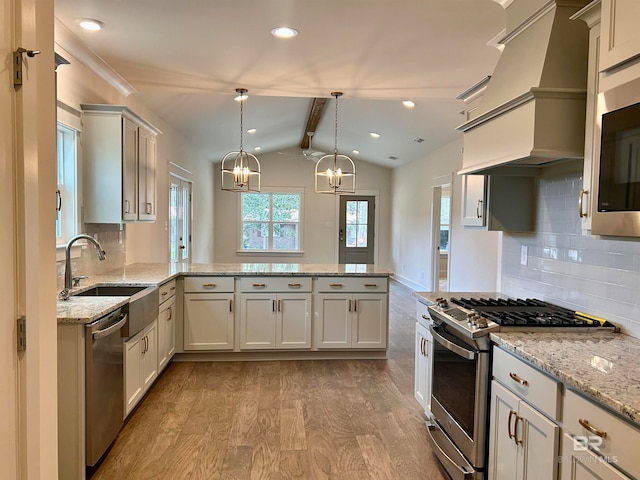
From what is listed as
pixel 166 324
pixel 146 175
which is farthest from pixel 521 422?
pixel 146 175

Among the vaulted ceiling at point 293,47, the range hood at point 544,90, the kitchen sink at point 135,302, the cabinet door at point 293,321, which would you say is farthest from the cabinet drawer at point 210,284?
the range hood at point 544,90

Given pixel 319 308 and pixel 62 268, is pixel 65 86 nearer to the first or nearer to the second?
pixel 62 268

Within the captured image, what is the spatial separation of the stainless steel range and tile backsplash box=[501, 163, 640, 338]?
0.28 feet

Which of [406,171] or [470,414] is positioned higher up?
[406,171]

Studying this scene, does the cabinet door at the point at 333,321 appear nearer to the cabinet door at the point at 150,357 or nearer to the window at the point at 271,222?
the cabinet door at the point at 150,357

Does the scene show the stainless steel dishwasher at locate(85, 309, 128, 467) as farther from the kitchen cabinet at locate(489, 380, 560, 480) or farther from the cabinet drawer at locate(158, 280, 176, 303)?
the kitchen cabinet at locate(489, 380, 560, 480)

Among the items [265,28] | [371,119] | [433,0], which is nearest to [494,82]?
[433,0]

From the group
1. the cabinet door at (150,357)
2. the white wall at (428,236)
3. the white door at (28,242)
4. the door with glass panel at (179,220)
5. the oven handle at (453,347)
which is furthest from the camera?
the door with glass panel at (179,220)

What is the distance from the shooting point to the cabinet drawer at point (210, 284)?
4.16 meters

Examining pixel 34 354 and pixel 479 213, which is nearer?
pixel 34 354

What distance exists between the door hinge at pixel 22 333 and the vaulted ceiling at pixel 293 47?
211cm

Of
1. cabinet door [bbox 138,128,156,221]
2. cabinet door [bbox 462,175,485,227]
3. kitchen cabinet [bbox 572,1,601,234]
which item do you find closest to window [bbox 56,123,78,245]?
cabinet door [bbox 138,128,156,221]

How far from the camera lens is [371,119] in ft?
23.3

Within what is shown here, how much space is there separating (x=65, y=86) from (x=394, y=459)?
11.2 ft
